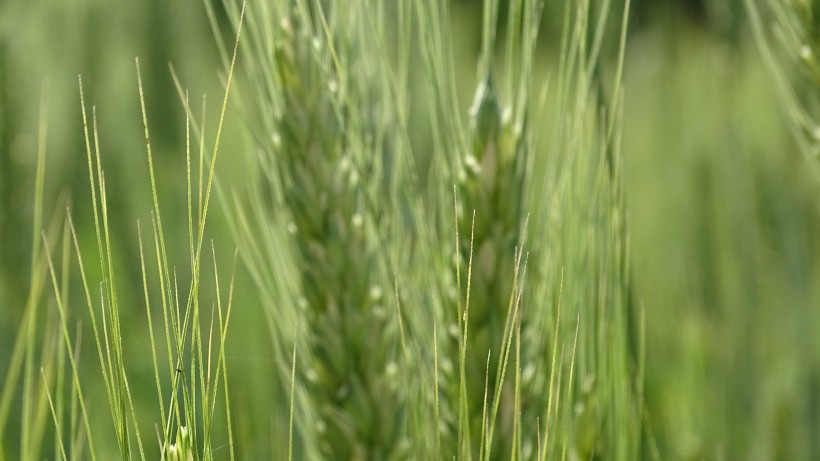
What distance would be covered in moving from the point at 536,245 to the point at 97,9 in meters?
Result: 1.14

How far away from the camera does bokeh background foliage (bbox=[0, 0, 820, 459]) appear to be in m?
0.61

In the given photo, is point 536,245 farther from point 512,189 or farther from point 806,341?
point 806,341

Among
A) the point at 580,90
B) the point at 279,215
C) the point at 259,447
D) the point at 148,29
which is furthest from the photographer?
the point at 148,29

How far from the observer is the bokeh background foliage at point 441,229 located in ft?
1.99

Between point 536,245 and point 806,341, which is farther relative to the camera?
point 806,341

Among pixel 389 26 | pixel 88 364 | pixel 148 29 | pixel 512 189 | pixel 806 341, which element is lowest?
pixel 806 341

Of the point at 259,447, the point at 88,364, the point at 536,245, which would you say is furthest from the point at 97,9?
the point at 536,245

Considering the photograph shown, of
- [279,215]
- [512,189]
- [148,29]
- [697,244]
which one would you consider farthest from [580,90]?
[148,29]

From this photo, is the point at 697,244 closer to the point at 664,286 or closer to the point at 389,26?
the point at 664,286

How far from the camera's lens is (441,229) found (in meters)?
0.67

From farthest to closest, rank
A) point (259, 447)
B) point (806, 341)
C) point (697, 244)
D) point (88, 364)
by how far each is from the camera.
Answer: point (697, 244) < point (88, 364) < point (259, 447) < point (806, 341)

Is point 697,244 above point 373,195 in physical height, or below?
below

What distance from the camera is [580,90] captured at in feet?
1.92

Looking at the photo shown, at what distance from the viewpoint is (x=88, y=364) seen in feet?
4.03
